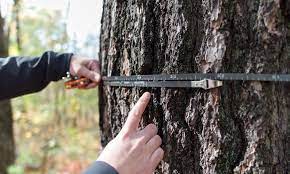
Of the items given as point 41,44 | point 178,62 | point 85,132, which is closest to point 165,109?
point 178,62

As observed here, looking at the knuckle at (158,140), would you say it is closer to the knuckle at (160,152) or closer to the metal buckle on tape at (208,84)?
A: the knuckle at (160,152)

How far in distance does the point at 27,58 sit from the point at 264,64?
1097 mm

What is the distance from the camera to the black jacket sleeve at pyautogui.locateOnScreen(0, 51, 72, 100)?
1845 mm

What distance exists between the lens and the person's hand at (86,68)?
178 cm

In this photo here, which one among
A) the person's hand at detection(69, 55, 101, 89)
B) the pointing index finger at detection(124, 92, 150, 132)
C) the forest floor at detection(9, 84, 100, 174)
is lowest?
the forest floor at detection(9, 84, 100, 174)

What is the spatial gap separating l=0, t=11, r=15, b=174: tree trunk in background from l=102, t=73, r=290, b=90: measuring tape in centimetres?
242

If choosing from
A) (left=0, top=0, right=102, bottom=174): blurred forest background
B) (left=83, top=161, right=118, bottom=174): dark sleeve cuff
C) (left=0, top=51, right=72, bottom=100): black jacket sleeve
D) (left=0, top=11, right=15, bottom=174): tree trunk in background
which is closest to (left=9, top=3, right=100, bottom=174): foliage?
(left=0, top=0, right=102, bottom=174): blurred forest background

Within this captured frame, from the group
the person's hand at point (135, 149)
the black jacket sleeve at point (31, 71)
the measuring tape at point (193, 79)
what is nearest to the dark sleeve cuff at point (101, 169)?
the person's hand at point (135, 149)

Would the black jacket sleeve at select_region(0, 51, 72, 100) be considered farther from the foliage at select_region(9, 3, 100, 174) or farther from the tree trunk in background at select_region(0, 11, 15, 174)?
the foliage at select_region(9, 3, 100, 174)

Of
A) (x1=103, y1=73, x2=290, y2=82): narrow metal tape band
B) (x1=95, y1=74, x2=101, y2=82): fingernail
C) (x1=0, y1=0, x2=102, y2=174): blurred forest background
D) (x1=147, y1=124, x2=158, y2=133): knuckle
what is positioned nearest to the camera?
(x1=103, y1=73, x2=290, y2=82): narrow metal tape band

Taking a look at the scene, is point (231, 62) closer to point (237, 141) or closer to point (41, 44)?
point (237, 141)

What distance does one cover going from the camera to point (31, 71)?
186 centimetres

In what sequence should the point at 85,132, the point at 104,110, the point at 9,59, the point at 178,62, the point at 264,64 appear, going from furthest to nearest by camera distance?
the point at 85,132 → the point at 9,59 → the point at 104,110 → the point at 178,62 → the point at 264,64

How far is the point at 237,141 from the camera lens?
3.97 ft
